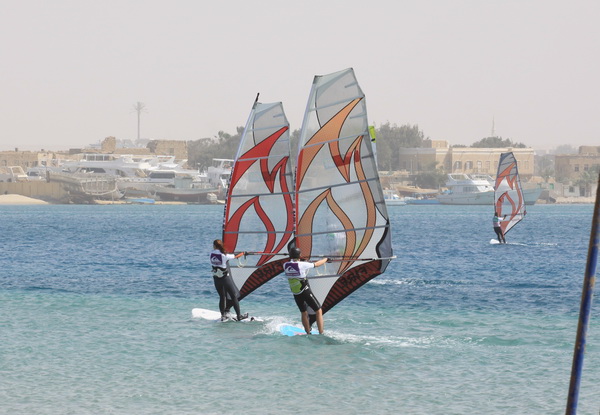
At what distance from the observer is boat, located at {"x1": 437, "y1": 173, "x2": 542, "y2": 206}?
16662 cm

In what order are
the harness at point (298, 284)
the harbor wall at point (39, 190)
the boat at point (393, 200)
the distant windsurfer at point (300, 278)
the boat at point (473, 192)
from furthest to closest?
the boat at point (393, 200) → the harbor wall at point (39, 190) → the boat at point (473, 192) → the harness at point (298, 284) → the distant windsurfer at point (300, 278)

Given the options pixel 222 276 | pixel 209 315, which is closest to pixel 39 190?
pixel 209 315

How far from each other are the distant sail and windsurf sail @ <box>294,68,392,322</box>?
8.83 feet

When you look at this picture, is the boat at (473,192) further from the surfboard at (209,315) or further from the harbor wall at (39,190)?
the surfboard at (209,315)

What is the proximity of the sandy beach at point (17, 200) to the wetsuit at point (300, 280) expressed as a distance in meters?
175

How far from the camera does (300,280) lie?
1922 cm

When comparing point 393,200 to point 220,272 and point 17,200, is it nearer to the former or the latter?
point 17,200

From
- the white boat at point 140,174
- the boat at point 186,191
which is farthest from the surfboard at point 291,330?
the boat at point 186,191

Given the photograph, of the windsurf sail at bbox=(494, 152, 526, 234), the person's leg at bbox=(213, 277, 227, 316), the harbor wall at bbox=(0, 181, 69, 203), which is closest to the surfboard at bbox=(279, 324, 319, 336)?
the person's leg at bbox=(213, 277, 227, 316)

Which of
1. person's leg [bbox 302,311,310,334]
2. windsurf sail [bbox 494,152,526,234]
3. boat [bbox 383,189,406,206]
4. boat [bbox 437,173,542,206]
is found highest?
windsurf sail [bbox 494,152,526,234]

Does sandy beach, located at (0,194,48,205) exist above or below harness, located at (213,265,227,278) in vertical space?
below

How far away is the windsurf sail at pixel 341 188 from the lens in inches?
805

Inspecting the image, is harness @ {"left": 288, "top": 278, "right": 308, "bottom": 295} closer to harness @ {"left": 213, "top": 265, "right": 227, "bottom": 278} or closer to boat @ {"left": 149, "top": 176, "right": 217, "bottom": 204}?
harness @ {"left": 213, "top": 265, "right": 227, "bottom": 278}

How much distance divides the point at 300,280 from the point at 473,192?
15681 cm
